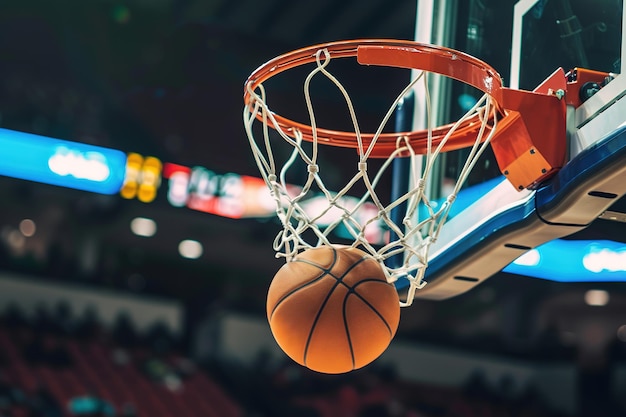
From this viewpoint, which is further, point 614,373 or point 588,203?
point 614,373

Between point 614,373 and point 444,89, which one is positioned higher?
point 444,89

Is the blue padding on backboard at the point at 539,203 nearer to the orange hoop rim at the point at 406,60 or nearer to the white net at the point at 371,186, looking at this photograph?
the white net at the point at 371,186

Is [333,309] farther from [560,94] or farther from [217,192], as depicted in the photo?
[217,192]

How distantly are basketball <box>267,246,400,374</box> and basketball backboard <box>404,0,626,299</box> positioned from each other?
17.7 inches

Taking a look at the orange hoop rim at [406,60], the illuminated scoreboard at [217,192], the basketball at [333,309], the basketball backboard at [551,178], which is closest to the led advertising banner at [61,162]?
the illuminated scoreboard at [217,192]

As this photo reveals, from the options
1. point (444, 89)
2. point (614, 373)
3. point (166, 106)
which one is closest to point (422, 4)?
point (444, 89)

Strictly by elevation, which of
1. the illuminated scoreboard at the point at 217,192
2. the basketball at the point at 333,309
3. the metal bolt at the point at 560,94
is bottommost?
the basketball at the point at 333,309

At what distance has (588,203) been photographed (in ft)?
6.04

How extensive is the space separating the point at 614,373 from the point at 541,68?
242 inches

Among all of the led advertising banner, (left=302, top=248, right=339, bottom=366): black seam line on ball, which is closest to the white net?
(left=302, top=248, right=339, bottom=366): black seam line on ball

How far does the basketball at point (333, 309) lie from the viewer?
1713mm

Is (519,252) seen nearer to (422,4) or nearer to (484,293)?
(422,4)

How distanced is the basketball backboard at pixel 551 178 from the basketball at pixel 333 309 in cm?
45

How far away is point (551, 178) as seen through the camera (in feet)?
6.34
